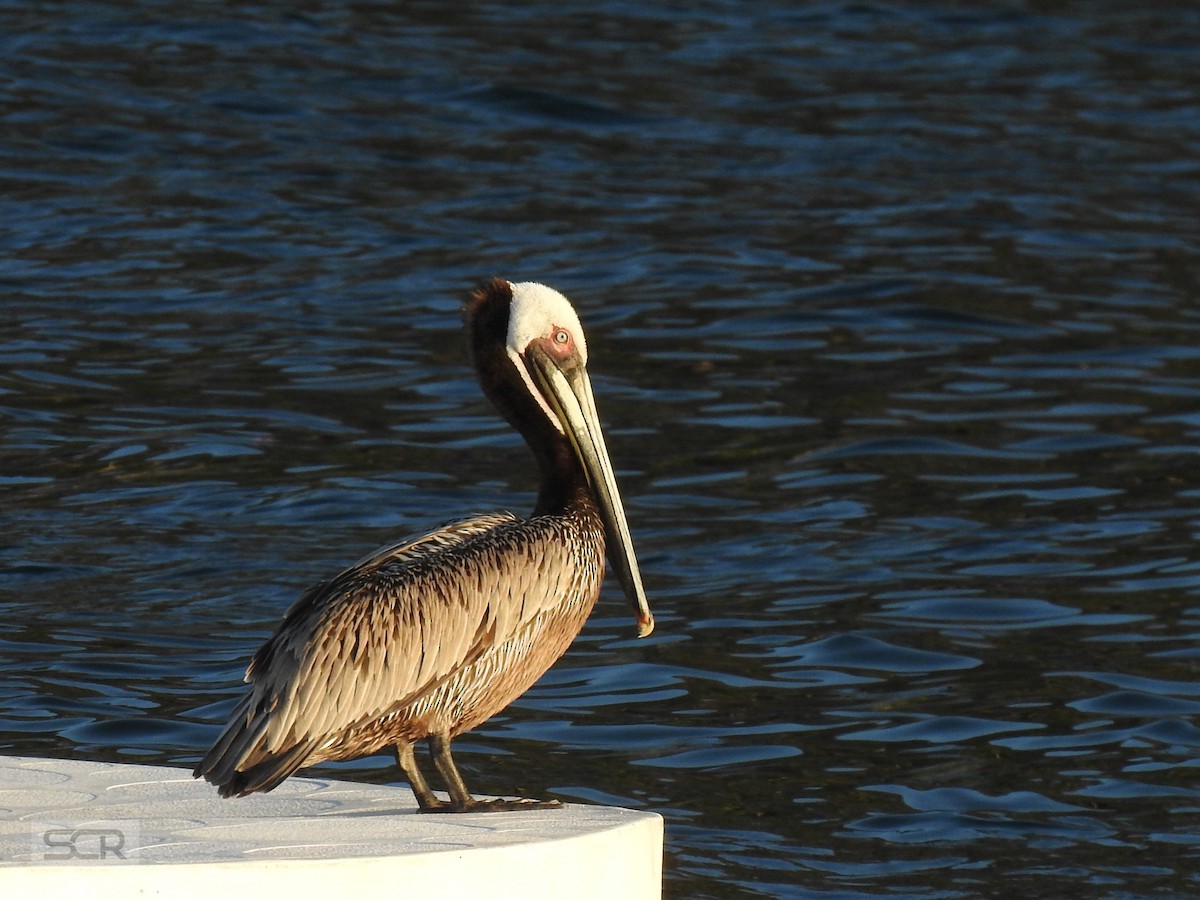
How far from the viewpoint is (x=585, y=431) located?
493cm

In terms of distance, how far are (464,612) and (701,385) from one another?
5618 mm

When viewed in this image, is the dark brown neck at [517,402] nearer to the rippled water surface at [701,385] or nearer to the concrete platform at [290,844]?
the concrete platform at [290,844]

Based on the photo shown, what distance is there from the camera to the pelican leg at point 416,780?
459 centimetres

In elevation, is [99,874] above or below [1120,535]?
above

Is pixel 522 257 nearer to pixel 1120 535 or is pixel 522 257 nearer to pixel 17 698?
pixel 1120 535

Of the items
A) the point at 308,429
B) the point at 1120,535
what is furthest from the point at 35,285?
the point at 1120,535

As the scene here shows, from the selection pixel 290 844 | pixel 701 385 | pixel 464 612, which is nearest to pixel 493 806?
pixel 464 612

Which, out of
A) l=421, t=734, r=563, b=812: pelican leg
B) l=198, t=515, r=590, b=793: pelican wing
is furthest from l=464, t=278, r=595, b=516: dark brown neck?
l=421, t=734, r=563, b=812: pelican leg

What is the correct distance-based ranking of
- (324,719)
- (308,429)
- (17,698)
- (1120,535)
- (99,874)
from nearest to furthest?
(99,874) → (324,719) → (17,698) → (1120,535) → (308,429)

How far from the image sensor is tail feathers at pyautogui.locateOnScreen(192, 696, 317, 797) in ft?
14.1

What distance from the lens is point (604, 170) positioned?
1353 cm

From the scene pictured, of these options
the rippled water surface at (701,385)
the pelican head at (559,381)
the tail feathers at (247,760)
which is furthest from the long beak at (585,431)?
the rippled water surface at (701,385)

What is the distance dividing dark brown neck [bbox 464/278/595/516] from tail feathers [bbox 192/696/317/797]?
0.89 metres

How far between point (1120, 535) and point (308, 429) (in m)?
3.52
